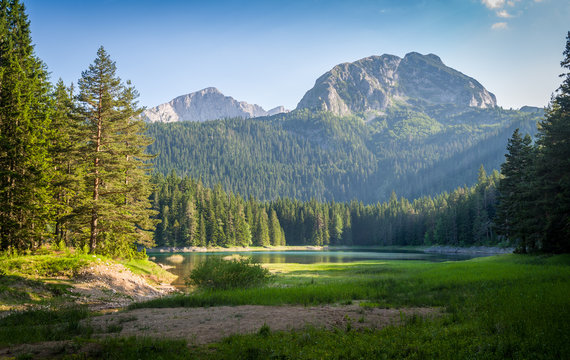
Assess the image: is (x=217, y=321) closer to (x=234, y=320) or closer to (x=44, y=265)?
(x=234, y=320)

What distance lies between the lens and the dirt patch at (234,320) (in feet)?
39.9

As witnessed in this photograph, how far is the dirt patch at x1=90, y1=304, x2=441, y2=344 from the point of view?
12148mm

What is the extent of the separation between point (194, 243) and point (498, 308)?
10313 centimetres

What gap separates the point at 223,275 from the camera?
2419 cm

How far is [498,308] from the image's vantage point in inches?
526

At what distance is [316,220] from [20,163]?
142 meters

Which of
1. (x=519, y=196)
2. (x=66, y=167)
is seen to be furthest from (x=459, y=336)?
(x=66, y=167)

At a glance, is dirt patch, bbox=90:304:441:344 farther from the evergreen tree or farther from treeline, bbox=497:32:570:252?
the evergreen tree

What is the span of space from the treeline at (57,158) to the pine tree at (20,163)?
0.20 feet

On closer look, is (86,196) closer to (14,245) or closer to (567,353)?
(14,245)

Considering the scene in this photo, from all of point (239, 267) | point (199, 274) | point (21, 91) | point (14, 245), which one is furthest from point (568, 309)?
point (21, 91)

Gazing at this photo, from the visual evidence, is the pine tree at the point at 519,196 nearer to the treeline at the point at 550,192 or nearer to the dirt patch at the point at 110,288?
the treeline at the point at 550,192

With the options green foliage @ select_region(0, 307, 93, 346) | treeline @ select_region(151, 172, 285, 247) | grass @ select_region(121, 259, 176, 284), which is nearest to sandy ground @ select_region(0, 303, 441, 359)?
green foliage @ select_region(0, 307, 93, 346)

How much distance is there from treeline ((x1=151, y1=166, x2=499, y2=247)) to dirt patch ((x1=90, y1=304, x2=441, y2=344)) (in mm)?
70538
